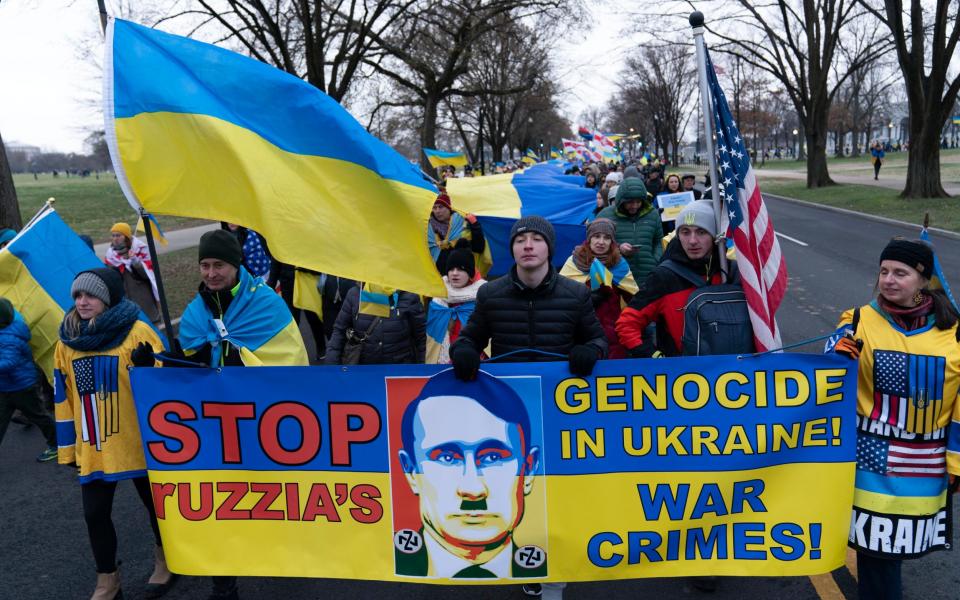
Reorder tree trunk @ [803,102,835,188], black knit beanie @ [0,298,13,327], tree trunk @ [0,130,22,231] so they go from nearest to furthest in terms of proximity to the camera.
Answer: black knit beanie @ [0,298,13,327] → tree trunk @ [0,130,22,231] → tree trunk @ [803,102,835,188]

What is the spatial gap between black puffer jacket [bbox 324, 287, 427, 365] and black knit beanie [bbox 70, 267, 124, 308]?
5.30 feet

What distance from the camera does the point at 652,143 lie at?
115438 millimetres

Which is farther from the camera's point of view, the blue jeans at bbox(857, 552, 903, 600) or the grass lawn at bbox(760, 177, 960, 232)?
the grass lawn at bbox(760, 177, 960, 232)

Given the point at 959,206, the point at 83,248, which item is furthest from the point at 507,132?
the point at 83,248

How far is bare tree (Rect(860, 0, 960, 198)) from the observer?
20.1 m

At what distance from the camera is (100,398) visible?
359 cm

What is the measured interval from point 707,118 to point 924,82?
22352 millimetres

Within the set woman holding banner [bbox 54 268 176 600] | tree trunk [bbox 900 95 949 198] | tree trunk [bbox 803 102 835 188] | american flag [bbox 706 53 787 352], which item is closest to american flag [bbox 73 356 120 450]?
woman holding banner [bbox 54 268 176 600]

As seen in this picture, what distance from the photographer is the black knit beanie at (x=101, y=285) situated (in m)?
3.58

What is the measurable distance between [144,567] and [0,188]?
7387 millimetres

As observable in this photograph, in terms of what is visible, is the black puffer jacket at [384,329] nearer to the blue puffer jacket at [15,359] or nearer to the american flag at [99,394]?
the american flag at [99,394]

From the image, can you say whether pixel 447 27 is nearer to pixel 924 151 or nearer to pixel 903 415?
pixel 924 151

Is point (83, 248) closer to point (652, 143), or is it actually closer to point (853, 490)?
point (853, 490)

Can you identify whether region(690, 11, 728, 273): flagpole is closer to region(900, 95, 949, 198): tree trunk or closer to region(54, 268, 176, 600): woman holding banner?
region(54, 268, 176, 600): woman holding banner
